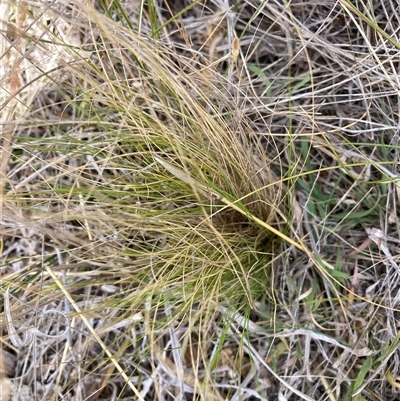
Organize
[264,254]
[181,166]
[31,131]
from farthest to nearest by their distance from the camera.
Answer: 1. [31,131]
2. [264,254]
3. [181,166]

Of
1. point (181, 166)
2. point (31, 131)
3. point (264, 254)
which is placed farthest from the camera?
point (31, 131)

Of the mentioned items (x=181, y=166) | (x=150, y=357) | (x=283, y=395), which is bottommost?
(x=283, y=395)

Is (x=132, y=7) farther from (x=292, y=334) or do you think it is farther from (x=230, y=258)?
(x=292, y=334)

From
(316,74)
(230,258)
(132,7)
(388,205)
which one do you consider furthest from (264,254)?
(132,7)

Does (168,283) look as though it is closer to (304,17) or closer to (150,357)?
(150,357)

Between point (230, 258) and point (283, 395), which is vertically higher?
point (230, 258)

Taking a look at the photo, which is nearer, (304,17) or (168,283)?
(168,283)
